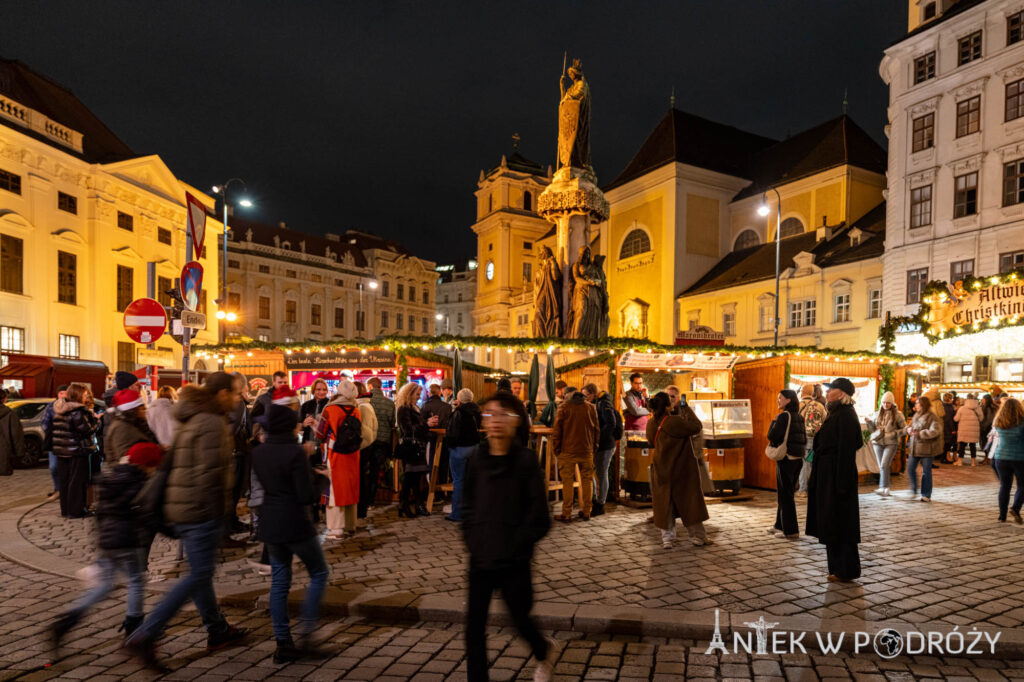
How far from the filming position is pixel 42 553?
264 inches

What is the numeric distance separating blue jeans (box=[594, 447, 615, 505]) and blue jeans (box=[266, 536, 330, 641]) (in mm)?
5598

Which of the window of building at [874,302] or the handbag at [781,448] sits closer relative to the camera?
the handbag at [781,448]

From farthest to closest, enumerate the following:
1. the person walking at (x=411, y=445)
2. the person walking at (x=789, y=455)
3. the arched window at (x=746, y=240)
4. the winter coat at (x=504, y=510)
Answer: the arched window at (x=746, y=240), the person walking at (x=411, y=445), the person walking at (x=789, y=455), the winter coat at (x=504, y=510)

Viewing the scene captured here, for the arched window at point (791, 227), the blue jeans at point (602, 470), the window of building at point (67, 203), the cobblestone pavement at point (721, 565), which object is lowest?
the cobblestone pavement at point (721, 565)

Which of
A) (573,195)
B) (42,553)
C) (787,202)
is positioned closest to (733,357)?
(573,195)

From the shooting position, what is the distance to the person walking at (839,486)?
5844 mm

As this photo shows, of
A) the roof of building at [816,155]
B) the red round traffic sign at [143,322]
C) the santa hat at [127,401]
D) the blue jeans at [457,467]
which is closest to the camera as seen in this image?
the santa hat at [127,401]

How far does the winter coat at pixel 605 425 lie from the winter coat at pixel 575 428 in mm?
709

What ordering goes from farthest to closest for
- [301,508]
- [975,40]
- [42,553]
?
[975,40] < [42,553] < [301,508]

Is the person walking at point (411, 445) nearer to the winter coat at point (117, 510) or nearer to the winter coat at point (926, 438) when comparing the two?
the winter coat at point (117, 510)

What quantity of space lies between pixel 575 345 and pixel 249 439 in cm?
683

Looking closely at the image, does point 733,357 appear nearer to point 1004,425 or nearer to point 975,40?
point 1004,425

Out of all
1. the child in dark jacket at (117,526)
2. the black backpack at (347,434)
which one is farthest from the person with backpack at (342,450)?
the child in dark jacket at (117,526)

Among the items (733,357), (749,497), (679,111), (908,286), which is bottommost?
(749,497)
